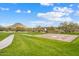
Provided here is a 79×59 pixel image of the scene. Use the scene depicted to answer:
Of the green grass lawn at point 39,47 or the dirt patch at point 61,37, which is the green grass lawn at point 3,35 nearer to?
the green grass lawn at point 39,47

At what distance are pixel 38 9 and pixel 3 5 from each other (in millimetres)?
379

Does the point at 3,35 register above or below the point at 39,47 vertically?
above

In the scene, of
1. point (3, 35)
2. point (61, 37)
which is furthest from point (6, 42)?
point (61, 37)

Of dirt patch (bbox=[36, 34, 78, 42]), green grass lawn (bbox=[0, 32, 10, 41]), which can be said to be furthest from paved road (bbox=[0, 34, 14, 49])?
dirt patch (bbox=[36, 34, 78, 42])

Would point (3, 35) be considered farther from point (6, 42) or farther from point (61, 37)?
point (61, 37)

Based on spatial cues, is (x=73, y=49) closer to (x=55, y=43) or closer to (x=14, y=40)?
(x=55, y=43)

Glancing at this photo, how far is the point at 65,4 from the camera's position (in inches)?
94.9

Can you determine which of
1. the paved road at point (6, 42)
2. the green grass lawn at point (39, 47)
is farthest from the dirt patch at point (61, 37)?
the paved road at point (6, 42)

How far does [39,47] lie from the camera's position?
242 centimetres

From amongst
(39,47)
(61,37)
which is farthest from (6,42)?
(61,37)

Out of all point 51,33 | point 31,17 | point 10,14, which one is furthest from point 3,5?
point 51,33

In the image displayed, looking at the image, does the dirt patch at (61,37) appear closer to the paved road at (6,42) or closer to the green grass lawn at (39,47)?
the green grass lawn at (39,47)

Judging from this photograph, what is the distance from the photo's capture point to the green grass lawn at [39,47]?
239 centimetres

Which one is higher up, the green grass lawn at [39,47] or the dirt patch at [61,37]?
the dirt patch at [61,37]
